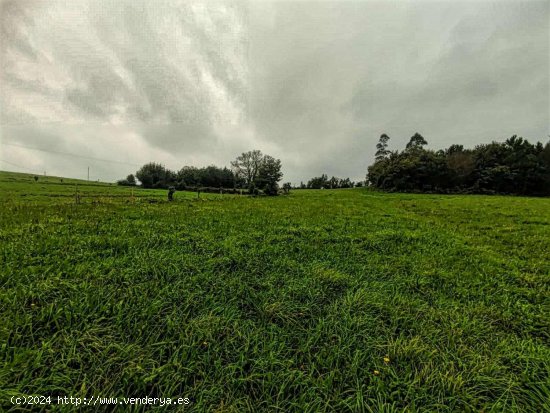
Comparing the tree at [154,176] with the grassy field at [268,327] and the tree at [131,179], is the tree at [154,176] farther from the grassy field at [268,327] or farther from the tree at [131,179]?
the grassy field at [268,327]

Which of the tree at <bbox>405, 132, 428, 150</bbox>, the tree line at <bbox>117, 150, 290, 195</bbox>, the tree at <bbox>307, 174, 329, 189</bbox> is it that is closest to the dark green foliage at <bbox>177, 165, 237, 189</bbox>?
the tree line at <bbox>117, 150, 290, 195</bbox>

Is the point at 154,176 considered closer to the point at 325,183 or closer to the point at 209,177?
the point at 209,177

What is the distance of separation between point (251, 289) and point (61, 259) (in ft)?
12.6

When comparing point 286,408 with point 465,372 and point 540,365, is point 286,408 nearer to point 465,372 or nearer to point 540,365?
point 465,372

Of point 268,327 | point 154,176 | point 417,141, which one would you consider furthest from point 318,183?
point 268,327

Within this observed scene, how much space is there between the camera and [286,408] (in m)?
2.08

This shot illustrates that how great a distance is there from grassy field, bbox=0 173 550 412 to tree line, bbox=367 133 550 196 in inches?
2043

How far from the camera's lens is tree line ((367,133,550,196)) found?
48.2 meters

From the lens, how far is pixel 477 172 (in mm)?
52312

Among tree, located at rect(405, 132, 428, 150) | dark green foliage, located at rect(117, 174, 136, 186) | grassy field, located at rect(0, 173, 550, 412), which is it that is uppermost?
tree, located at rect(405, 132, 428, 150)

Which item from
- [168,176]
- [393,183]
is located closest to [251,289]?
[393,183]

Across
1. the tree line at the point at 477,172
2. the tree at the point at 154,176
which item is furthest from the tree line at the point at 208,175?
the tree line at the point at 477,172

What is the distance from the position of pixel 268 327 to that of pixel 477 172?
230ft

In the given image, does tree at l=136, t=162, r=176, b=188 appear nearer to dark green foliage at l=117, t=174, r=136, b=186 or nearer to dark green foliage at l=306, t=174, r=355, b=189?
dark green foliage at l=117, t=174, r=136, b=186
